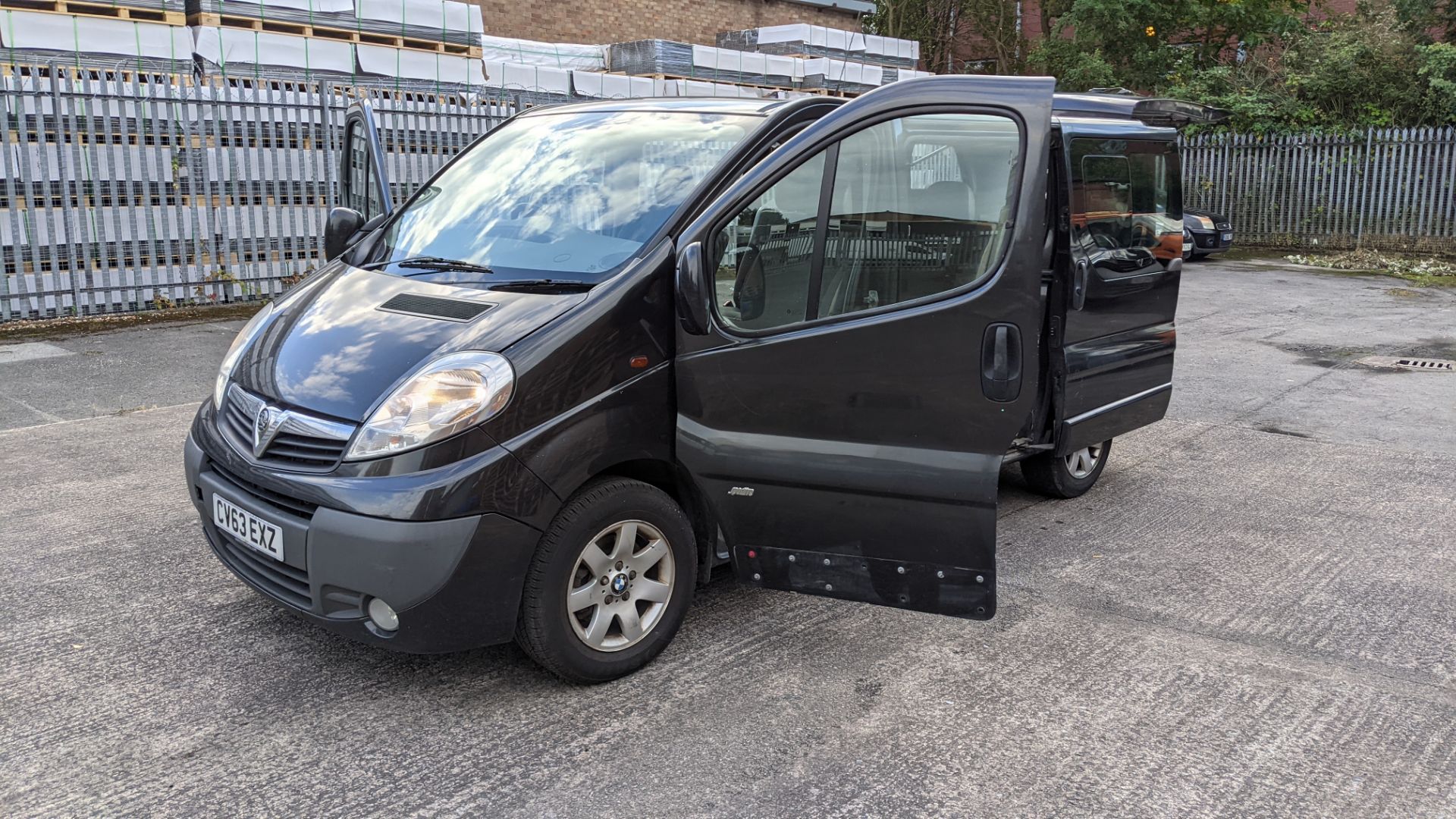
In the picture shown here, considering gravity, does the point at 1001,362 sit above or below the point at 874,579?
above

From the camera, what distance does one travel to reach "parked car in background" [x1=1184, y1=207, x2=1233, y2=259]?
18891 mm

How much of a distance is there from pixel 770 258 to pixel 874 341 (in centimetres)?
43

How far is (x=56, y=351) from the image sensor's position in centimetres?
897

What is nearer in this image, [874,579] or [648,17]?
[874,579]

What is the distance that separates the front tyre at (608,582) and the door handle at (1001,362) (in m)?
1.06

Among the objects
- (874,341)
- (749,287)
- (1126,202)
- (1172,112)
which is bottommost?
(874,341)

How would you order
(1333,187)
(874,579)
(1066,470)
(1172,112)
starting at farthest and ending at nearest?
(1333,187) → (1066,470) → (1172,112) → (874,579)

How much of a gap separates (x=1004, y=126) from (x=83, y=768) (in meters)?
3.19

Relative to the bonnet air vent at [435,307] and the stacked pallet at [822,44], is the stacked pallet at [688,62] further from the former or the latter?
the bonnet air vent at [435,307]

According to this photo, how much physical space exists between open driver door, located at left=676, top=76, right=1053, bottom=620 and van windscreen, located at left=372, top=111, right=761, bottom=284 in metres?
0.40

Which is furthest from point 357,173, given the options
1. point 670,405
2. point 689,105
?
point 670,405

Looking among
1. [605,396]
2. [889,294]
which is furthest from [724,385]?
[889,294]

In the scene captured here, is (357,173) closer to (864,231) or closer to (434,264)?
(434,264)

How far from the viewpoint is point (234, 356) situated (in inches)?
152
